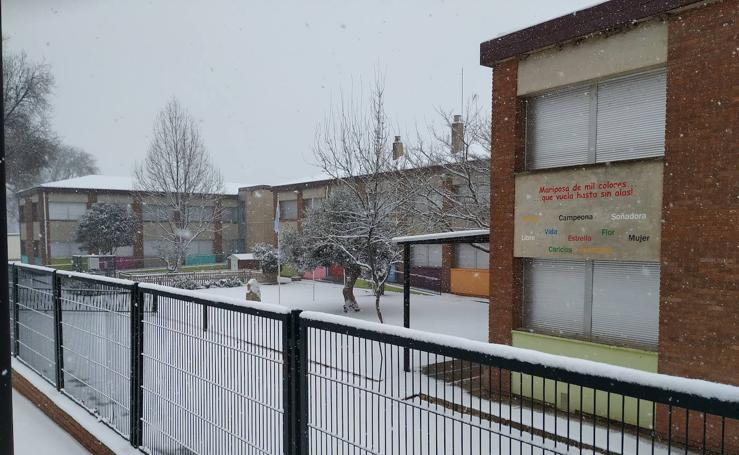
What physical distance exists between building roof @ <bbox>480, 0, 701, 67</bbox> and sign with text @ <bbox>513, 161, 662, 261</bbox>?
7.33ft

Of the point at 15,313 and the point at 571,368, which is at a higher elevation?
the point at 571,368

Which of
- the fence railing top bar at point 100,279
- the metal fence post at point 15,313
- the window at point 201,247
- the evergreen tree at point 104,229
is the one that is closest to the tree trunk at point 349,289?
the metal fence post at point 15,313

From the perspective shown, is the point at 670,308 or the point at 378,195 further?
the point at 378,195

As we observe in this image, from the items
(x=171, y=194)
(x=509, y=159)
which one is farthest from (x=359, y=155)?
(x=171, y=194)

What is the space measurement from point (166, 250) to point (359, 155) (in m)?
21.8

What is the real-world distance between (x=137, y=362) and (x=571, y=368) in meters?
4.10

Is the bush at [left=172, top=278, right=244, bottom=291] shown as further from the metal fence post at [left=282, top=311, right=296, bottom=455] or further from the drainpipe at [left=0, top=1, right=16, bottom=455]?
the drainpipe at [left=0, top=1, right=16, bottom=455]

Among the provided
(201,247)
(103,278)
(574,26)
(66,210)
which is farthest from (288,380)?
(66,210)

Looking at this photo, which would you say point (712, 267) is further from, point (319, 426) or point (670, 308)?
point (319, 426)

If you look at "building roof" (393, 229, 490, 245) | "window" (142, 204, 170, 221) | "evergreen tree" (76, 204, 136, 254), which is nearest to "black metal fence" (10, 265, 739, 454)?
"building roof" (393, 229, 490, 245)

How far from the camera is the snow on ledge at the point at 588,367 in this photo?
1.54 meters

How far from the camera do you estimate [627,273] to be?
878 cm

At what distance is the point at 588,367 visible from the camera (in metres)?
1.83

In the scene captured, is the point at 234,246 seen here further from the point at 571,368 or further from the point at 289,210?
the point at 571,368
